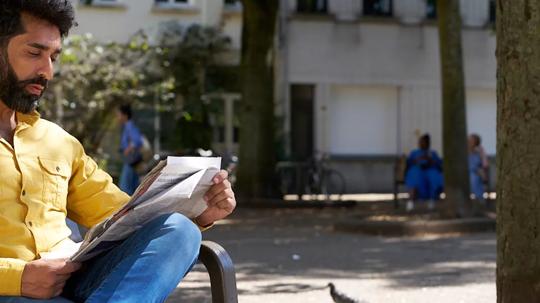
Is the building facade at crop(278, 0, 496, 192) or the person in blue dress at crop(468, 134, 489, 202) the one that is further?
the building facade at crop(278, 0, 496, 192)

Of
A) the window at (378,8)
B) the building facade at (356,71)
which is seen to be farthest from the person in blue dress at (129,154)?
the window at (378,8)

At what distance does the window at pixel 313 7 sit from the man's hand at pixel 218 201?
28922 millimetres

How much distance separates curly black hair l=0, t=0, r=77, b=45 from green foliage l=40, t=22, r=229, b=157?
21.5 m

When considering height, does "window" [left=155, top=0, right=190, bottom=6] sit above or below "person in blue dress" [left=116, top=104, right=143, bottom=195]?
above

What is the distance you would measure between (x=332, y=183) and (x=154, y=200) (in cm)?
2444

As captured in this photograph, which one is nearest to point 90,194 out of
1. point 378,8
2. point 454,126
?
point 454,126

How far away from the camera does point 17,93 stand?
411 centimetres

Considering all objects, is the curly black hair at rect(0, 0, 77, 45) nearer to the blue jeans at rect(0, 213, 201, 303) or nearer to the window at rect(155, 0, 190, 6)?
the blue jeans at rect(0, 213, 201, 303)

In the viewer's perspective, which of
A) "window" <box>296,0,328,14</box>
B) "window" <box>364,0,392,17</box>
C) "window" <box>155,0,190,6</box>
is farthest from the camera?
"window" <box>364,0,392,17</box>

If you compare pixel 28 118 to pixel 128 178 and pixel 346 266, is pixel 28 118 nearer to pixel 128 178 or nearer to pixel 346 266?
pixel 346 266

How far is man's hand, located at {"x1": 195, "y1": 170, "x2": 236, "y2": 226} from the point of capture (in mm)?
4109

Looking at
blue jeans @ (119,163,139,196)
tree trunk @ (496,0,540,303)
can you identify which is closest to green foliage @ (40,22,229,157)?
blue jeans @ (119,163,139,196)

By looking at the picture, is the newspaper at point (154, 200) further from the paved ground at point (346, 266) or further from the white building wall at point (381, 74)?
the white building wall at point (381, 74)

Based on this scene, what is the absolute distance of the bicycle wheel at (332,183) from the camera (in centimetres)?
2752
